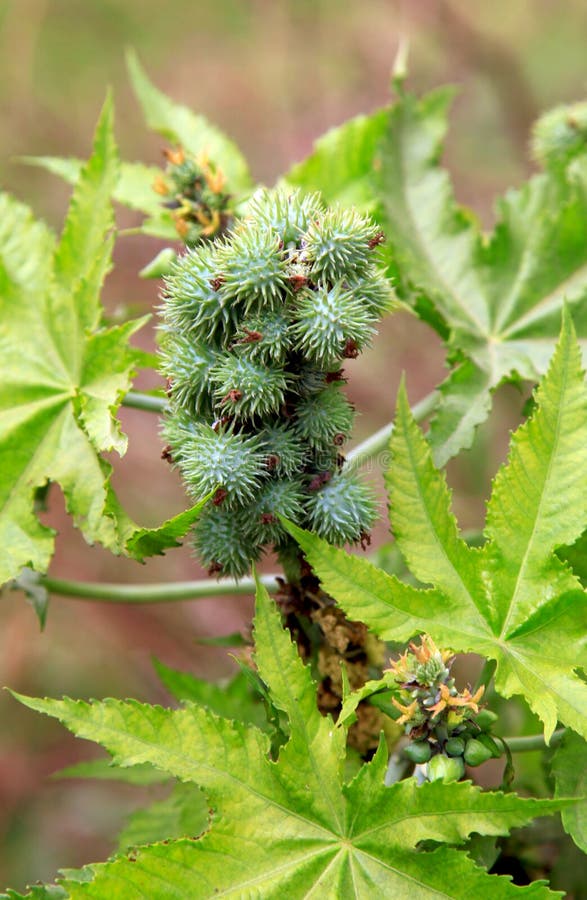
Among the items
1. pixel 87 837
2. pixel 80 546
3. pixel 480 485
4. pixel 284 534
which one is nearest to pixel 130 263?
pixel 80 546

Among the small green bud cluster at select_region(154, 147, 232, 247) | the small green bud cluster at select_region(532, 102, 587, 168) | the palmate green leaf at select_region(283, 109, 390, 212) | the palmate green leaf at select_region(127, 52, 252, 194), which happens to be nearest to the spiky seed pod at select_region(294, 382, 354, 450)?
the small green bud cluster at select_region(154, 147, 232, 247)

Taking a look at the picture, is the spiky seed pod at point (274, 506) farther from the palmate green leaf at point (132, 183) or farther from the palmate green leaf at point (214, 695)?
the palmate green leaf at point (132, 183)

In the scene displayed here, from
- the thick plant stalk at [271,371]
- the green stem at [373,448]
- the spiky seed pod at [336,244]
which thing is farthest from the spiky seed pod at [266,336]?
the green stem at [373,448]

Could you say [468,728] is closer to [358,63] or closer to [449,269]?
[449,269]

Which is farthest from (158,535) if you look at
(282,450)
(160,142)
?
(160,142)

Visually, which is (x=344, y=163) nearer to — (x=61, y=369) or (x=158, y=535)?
(x=61, y=369)

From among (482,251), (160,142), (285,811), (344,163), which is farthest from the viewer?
(160,142)
